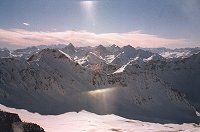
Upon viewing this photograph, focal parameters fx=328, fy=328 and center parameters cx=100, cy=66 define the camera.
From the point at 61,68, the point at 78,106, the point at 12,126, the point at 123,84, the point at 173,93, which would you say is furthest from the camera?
the point at 173,93

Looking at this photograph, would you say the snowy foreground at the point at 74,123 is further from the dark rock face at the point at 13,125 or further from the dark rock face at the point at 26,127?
the dark rock face at the point at 26,127

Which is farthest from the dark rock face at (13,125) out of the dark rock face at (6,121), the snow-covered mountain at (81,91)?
the snow-covered mountain at (81,91)

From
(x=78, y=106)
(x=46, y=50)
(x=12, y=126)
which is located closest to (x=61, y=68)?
(x=46, y=50)

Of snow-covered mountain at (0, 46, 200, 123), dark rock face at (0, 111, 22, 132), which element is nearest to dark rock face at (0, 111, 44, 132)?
dark rock face at (0, 111, 22, 132)

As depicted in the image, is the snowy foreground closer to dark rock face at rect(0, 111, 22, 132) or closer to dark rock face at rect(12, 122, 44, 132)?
dark rock face at rect(0, 111, 22, 132)

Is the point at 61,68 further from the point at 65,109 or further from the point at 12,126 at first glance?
the point at 12,126

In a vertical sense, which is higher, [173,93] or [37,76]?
[37,76]
